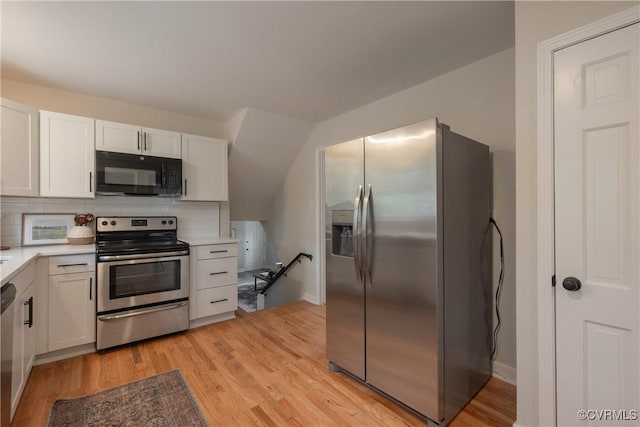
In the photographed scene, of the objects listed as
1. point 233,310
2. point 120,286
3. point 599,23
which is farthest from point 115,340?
point 599,23

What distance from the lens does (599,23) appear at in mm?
1338

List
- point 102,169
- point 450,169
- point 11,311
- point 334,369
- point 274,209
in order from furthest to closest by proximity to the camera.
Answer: point 274,209, point 102,169, point 334,369, point 450,169, point 11,311

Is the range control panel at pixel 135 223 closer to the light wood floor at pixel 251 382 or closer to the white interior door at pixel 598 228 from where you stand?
the light wood floor at pixel 251 382

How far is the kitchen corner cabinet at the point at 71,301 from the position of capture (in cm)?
242

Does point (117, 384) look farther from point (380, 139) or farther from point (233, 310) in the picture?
point (380, 139)

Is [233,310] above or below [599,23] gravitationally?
below

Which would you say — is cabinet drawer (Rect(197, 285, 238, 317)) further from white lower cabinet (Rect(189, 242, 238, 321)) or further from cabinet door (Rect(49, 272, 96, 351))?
cabinet door (Rect(49, 272, 96, 351))

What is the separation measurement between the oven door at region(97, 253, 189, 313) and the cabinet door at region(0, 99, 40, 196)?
35.2 inches

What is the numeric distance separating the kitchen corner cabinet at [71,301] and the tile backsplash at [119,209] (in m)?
0.73

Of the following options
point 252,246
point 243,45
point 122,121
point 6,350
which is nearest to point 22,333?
point 6,350

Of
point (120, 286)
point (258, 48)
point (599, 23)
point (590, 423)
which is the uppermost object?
point (258, 48)

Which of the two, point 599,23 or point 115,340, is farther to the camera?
point 115,340

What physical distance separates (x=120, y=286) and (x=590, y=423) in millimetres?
3466

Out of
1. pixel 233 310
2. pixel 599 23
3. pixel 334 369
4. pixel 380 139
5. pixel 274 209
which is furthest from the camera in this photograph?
pixel 274 209
